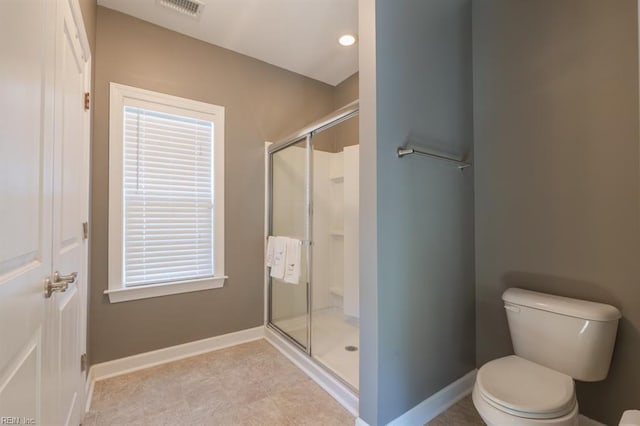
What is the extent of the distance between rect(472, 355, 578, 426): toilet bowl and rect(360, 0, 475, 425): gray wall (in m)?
0.38

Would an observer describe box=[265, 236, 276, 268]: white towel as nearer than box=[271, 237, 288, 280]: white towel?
No

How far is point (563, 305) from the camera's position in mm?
1438

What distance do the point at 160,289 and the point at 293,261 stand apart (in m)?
1.08

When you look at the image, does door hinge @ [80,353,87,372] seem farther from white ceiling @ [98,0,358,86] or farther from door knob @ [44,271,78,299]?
white ceiling @ [98,0,358,86]

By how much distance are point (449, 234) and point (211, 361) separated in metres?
2.08

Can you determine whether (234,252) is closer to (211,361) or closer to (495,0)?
(211,361)

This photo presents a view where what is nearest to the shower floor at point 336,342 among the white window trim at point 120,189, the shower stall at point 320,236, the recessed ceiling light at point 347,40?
the shower stall at point 320,236

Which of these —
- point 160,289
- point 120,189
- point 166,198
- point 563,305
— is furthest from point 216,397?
point 563,305

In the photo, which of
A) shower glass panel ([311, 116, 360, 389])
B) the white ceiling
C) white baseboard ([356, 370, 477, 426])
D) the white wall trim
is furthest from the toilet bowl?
the white ceiling

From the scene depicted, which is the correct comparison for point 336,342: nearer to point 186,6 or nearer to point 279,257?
point 279,257

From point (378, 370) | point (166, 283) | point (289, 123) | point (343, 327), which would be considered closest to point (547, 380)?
point (378, 370)

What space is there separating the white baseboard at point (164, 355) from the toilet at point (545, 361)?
196 cm

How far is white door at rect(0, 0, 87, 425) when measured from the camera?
2.20ft

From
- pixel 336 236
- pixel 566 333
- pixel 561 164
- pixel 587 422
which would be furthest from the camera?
pixel 336 236
